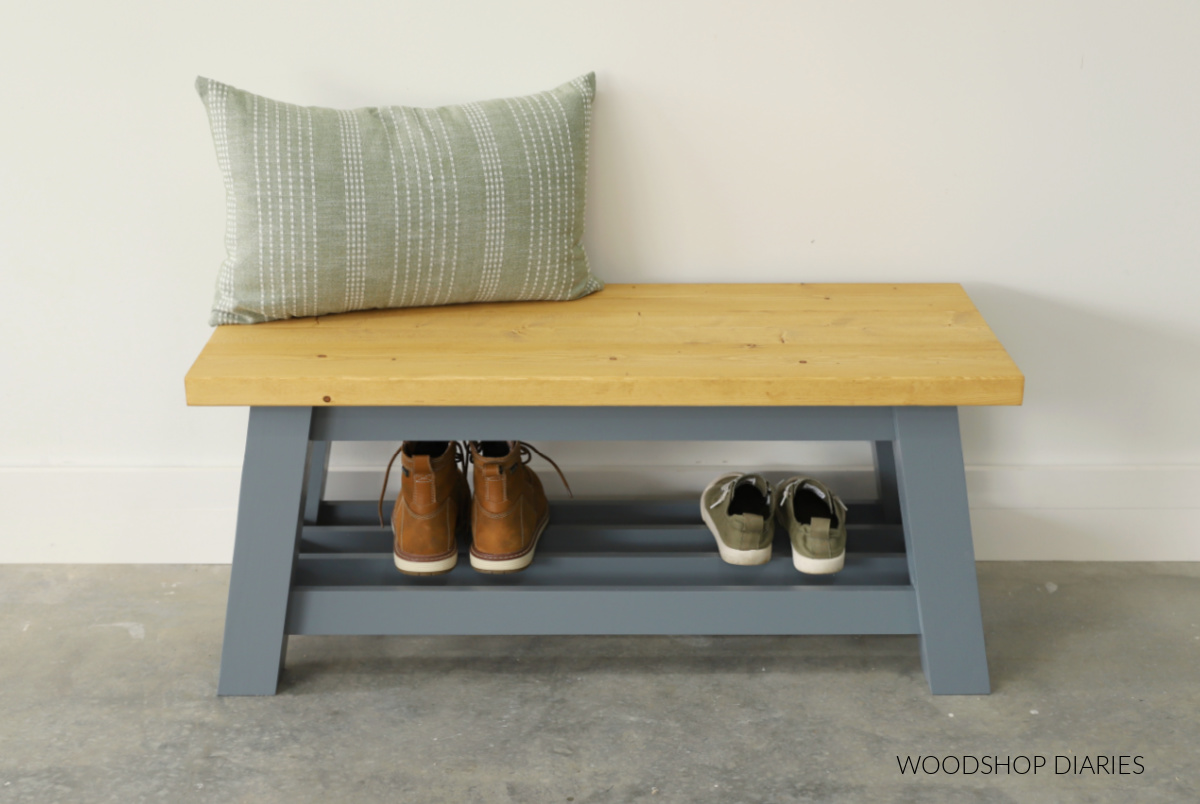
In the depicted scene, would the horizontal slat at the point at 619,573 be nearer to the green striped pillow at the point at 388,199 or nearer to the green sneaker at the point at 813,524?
the green sneaker at the point at 813,524

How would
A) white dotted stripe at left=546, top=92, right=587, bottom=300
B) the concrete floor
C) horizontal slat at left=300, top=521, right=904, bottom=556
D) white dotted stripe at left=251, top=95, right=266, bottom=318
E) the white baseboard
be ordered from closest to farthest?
the concrete floor → white dotted stripe at left=251, top=95, right=266, bottom=318 → white dotted stripe at left=546, top=92, right=587, bottom=300 → horizontal slat at left=300, top=521, right=904, bottom=556 → the white baseboard

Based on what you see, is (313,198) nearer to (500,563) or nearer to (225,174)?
(225,174)

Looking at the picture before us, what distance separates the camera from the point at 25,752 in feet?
4.30

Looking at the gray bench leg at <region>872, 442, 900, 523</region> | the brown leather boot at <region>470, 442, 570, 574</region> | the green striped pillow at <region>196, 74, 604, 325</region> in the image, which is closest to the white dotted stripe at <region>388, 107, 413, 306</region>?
the green striped pillow at <region>196, 74, 604, 325</region>

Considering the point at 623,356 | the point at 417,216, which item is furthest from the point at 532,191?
the point at 623,356

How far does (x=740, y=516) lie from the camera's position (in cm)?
149

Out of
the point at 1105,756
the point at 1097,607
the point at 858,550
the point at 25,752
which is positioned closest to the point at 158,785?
the point at 25,752

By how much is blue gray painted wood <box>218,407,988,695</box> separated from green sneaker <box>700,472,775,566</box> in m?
0.03

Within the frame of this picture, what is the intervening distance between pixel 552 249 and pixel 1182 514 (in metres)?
1.20

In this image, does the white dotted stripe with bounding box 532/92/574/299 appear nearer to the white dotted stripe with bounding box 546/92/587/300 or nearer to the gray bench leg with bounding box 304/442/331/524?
the white dotted stripe with bounding box 546/92/587/300

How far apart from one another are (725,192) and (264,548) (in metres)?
0.89

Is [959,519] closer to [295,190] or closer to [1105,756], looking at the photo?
[1105,756]

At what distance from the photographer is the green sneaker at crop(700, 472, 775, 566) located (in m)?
1.49

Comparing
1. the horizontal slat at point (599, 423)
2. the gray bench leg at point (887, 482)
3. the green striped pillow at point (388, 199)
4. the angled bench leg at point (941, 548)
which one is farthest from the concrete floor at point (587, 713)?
the green striped pillow at point (388, 199)
